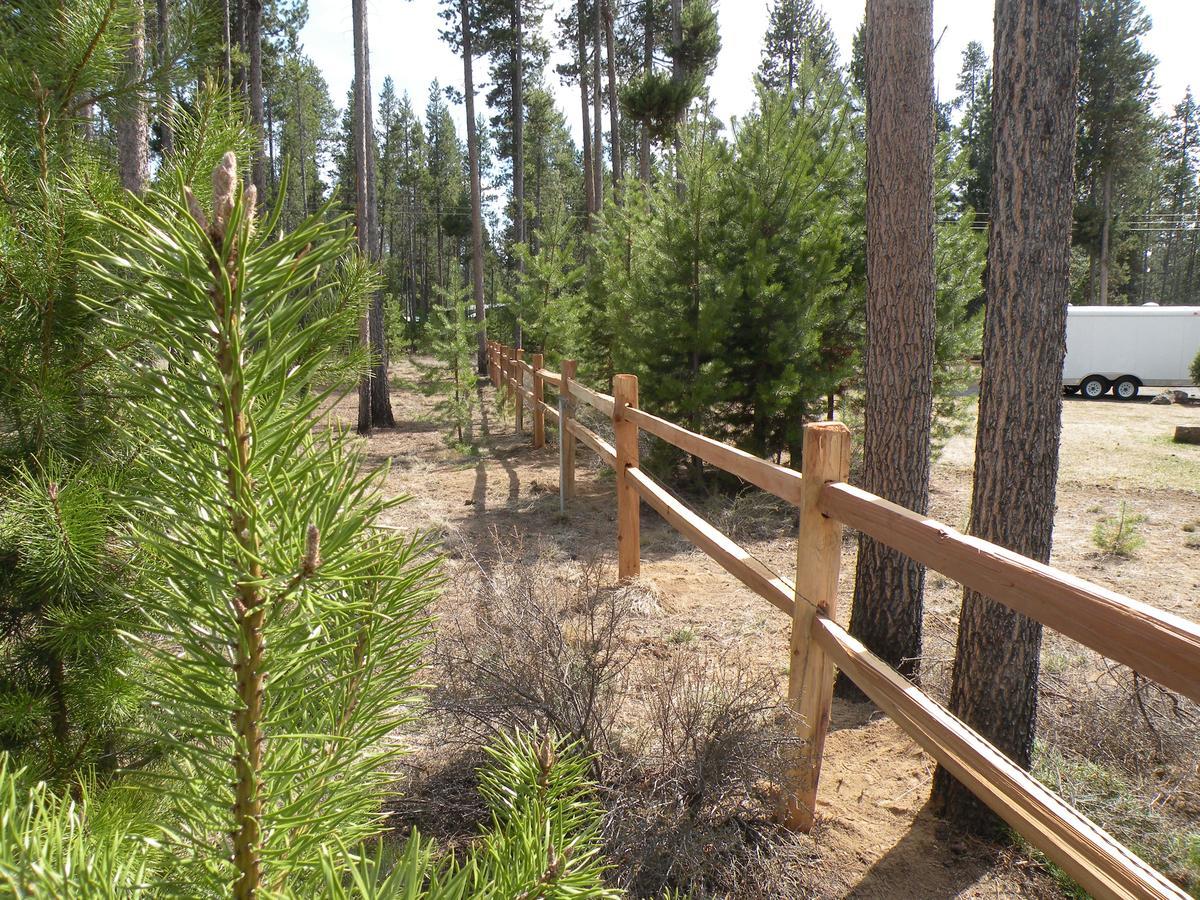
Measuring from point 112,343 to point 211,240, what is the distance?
30.9 inches

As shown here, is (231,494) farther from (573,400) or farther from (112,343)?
(573,400)

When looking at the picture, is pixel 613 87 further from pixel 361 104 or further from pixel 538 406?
pixel 538 406

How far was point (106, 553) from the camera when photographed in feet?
3.57

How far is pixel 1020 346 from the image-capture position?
8.63 ft

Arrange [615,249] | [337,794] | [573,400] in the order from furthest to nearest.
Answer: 1. [615,249]
2. [573,400]
3. [337,794]

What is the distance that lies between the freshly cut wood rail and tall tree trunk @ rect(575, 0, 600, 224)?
17.7 m

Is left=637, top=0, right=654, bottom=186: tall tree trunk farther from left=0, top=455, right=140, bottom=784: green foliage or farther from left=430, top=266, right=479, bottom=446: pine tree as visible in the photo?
left=0, top=455, right=140, bottom=784: green foliage

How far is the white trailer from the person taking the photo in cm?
2005

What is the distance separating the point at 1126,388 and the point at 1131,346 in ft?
3.80

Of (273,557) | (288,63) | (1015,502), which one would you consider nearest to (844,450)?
(1015,502)

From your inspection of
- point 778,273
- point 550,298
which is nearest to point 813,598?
point 778,273

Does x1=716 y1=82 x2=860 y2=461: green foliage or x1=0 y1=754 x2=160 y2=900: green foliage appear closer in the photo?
x1=0 y1=754 x2=160 y2=900: green foliage

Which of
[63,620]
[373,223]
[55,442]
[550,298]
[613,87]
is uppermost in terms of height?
[613,87]

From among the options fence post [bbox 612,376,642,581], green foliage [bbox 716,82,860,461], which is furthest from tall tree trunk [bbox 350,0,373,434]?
fence post [bbox 612,376,642,581]
